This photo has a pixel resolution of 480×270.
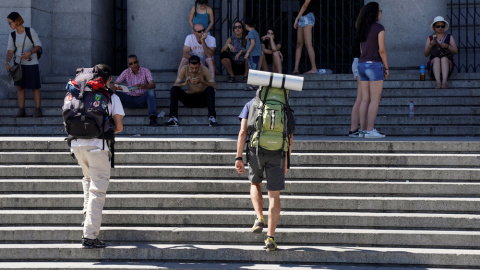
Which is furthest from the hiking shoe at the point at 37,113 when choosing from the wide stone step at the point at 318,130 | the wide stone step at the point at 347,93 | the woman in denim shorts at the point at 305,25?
the woman in denim shorts at the point at 305,25

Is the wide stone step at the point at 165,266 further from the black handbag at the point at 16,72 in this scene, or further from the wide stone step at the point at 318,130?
the black handbag at the point at 16,72

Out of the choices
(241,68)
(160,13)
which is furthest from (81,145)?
(160,13)

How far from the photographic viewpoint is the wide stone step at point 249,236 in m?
8.46

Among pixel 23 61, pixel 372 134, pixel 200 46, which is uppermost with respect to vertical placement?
pixel 200 46

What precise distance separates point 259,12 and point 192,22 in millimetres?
1951

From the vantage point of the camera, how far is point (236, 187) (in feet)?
31.1

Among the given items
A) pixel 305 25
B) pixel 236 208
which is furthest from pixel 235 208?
pixel 305 25

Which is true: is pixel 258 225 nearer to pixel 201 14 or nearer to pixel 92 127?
pixel 92 127

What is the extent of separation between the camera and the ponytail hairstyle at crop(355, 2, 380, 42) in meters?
11.4

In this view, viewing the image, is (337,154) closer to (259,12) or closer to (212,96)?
(212,96)

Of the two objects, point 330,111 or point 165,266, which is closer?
point 165,266

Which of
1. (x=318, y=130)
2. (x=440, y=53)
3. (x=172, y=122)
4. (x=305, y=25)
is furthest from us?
(x=305, y=25)

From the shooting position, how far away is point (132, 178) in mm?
9867

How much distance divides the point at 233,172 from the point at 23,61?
566 cm
